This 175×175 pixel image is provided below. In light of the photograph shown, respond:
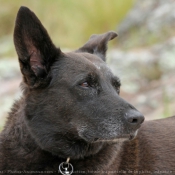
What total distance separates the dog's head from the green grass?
1025 centimetres

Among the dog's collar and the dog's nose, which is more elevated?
the dog's nose

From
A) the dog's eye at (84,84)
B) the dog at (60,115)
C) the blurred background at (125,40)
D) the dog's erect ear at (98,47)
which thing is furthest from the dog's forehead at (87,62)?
the blurred background at (125,40)

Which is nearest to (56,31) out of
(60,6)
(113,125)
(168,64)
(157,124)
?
(60,6)

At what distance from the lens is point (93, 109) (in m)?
4.27

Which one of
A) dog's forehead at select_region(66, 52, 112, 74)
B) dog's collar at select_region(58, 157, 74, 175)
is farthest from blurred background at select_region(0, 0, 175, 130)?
dog's collar at select_region(58, 157, 74, 175)

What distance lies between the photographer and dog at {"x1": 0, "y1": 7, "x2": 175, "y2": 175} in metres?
4.25

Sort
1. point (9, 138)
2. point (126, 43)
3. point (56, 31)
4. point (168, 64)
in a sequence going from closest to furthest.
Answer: point (9, 138) < point (168, 64) < point (126, 43) < point (56, 31)

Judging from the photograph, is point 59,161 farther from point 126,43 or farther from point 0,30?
point 0,30

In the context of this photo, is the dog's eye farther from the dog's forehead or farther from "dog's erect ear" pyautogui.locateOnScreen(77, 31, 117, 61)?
"dog's erect ear" pyautogui.locateOnScreen(77, 31, 117, 61)

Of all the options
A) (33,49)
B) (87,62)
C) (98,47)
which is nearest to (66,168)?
(87,62)

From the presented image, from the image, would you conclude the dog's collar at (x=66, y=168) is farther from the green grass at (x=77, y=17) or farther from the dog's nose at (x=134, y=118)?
the green grass at (x=77, y=17)

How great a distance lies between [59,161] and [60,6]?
12854mm

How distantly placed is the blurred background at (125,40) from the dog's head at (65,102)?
3230 mm

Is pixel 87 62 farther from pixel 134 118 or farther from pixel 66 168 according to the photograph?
pixel 66 168
